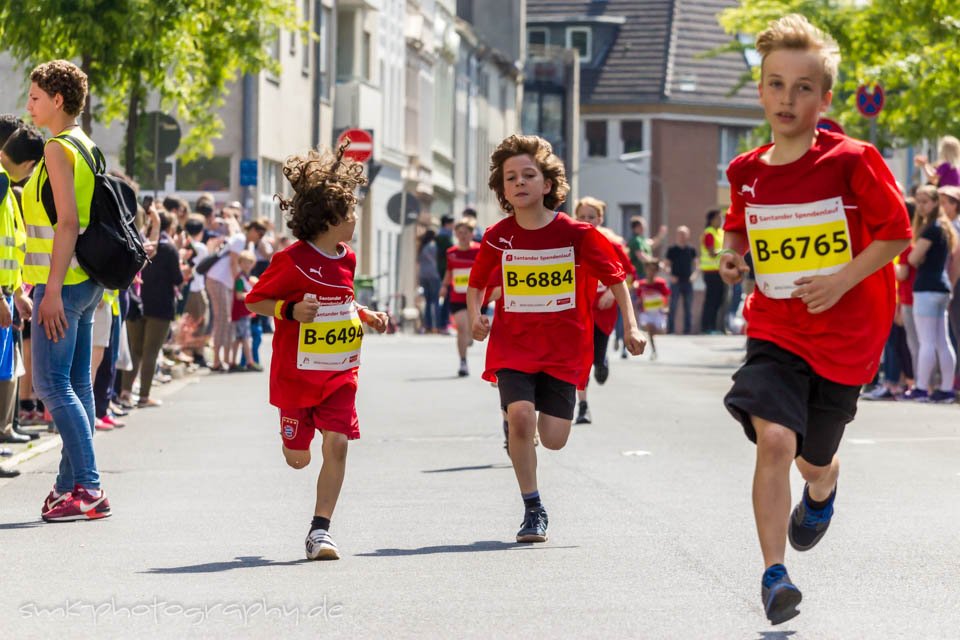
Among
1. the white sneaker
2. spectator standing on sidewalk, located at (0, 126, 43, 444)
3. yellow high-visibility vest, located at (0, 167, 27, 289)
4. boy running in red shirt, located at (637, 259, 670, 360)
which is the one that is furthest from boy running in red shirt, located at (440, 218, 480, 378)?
the white sneaker

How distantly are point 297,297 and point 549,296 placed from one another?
1387 millimetres

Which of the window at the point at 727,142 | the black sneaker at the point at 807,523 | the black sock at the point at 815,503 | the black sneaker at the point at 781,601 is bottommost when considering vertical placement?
the black sneaker at the point at 781,601

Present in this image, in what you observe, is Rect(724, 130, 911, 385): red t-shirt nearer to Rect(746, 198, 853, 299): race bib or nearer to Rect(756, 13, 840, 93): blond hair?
Rect(746, 198, 853, 299): race bib

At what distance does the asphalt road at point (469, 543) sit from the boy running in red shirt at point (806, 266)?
2.18ft

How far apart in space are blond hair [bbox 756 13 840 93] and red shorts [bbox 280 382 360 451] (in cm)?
271

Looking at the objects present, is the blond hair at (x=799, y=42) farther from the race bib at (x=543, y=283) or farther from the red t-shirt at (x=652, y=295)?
the red t-shirt at (x=652, y=295)

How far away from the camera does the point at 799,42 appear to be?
23.5ft

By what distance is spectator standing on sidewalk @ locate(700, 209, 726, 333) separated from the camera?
37.9 meters

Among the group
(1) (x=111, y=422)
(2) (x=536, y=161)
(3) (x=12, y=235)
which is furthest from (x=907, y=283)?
(2) (x=536, y=161)

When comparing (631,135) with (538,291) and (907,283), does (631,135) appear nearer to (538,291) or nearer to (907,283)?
(907,283)

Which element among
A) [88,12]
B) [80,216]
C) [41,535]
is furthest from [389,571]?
[88,12]

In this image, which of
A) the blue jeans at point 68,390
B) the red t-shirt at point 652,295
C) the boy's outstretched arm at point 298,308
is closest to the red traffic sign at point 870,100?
the red t-shirt at point 652,295

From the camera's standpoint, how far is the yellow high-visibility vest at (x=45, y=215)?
404 inches

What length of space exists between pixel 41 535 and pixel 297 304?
5.44 feet
